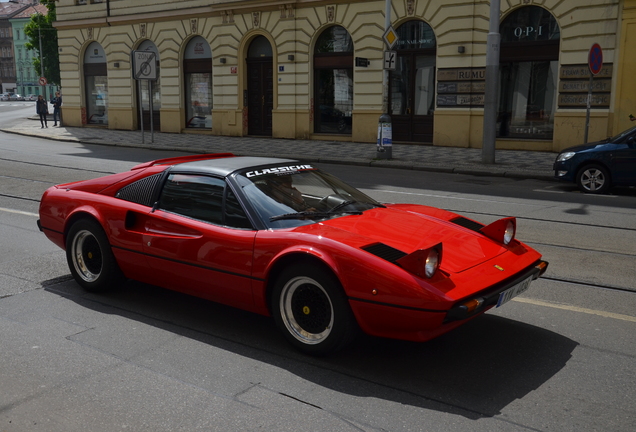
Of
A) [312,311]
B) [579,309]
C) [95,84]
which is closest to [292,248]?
[312,311]

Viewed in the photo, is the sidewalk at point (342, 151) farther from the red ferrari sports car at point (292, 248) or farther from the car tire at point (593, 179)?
the red ferrari sports car at point (292, 248)

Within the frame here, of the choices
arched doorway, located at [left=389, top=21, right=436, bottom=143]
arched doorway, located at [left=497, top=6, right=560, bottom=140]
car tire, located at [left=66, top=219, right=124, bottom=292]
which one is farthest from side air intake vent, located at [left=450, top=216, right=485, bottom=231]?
arched doorway, located at [left=389, top=21, right=436, bottom=143]

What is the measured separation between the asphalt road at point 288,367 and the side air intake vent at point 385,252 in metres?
0.72

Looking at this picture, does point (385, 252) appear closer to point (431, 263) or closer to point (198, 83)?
point (431, 263)

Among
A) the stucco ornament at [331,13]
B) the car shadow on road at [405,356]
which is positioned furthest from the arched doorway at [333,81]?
the car shadow on road at [405,356]

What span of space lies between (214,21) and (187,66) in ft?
8.15

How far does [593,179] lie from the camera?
13.1m

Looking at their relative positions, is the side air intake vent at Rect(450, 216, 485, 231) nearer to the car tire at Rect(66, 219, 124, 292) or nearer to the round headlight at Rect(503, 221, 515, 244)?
the round headlight at Rect(503, 221, 515, 244)

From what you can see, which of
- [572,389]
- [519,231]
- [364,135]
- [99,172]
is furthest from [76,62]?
[572,389]

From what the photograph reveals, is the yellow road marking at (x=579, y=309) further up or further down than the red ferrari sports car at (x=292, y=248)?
further down

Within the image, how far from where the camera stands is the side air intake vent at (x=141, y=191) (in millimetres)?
5527

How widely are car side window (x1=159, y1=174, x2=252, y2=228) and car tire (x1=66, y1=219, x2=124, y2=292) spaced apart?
726mm

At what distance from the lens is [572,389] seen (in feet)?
13.0

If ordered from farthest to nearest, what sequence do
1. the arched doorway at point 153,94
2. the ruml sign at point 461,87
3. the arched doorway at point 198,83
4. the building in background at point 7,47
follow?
1. the building in background at point 7,47
2. the arched doorway at point 153,94
3. the arched doorway at point 198,83
4. the ruml sign at point 461,87
